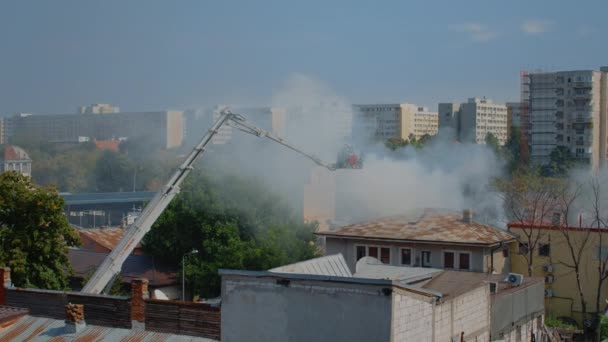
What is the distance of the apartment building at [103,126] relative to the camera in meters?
177

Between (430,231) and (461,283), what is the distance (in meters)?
16.1

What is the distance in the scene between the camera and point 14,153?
13462cm

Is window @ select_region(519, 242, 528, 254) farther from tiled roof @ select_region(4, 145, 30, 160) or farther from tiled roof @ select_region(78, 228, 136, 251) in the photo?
tiled roof @ select_region(4, 145, 30, 160)

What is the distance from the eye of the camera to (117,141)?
17000 cm

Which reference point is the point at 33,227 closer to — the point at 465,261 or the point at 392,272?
the point at 392,272

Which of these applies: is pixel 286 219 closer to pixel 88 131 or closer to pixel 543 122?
pixel 543 122

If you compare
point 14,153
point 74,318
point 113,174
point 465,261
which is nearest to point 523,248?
point 465,261

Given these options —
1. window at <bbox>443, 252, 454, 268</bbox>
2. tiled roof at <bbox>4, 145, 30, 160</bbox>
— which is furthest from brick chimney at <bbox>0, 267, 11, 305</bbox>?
tiled roof at <bbox>4, 145, 30, 160</bbox>

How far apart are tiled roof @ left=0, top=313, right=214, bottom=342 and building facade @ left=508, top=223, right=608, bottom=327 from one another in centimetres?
2371

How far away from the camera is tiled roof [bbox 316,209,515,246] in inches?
1409

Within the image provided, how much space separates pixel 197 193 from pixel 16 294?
2571cm

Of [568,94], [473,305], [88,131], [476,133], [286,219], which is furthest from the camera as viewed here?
[88,131]

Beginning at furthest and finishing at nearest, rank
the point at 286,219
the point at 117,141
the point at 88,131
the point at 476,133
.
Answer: the point at 88,131 < the point at 117,141 < the point at 476,133 < the point at 286,219

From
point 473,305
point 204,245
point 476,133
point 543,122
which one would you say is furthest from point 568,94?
point 473,305
